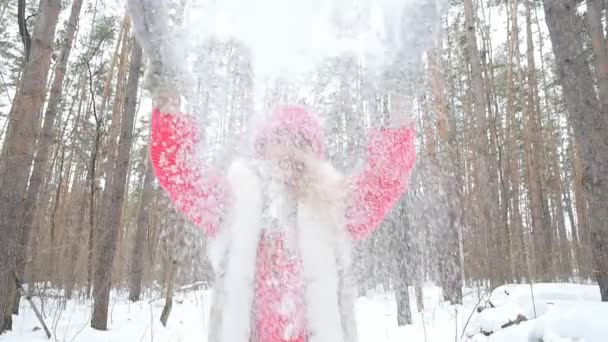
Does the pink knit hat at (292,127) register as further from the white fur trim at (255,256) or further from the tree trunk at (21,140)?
the tree trunk at (21,140)

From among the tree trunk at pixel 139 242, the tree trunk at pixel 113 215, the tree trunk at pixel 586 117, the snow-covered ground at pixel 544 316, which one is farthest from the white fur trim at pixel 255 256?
the tree trunk at pixel 139 242

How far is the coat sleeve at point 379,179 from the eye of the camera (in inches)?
42.4

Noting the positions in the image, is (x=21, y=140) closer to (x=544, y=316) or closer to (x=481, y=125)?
(x=544, y=316)

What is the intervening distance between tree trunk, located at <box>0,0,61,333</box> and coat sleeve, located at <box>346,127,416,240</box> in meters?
2.74

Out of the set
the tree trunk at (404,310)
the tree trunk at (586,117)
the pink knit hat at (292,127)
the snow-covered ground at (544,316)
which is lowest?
the tree trunk at (404,310)

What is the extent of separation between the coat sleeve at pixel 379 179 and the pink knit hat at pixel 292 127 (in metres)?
0.13

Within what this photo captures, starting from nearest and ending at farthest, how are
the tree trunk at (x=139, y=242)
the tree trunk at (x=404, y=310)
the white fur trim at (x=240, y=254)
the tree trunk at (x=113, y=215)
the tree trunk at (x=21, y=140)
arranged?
1. the white fur trim at (x=240, y=254)
2. the tree trunk at (x=21, y=140)
3. the tree trunk at (x=113, y=215)
4. the tree trunk at (x=404, y=310)
5. the tree trunk at (x=139, y=242)

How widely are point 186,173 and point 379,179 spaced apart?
1.55 ft

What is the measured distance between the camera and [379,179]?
1079mm

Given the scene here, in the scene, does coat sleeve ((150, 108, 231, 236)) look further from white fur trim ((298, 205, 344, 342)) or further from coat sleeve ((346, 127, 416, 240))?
coat sleeve ((346, 127, 416, 240))

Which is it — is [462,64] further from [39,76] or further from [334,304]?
[334,304]

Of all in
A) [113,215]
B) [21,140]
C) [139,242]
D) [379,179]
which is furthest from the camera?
[139,242]

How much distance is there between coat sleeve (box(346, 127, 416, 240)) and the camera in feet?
3.53

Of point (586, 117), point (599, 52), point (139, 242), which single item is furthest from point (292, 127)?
point (139, 242)
